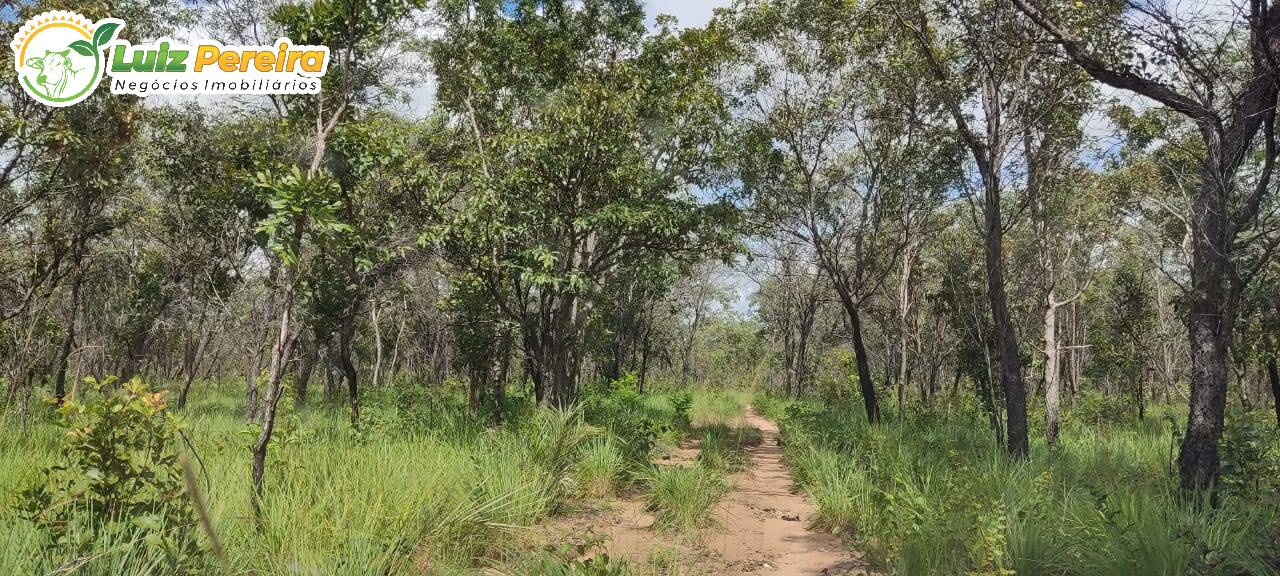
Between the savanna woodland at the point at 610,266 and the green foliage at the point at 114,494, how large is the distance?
0.9 inches

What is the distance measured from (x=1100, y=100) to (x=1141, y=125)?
Result: 9.47ft

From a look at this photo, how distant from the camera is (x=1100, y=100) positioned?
9.52m

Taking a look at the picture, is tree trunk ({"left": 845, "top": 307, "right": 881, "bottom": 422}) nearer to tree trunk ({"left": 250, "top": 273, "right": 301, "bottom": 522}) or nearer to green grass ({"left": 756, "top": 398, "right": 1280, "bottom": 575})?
green grass ({"left": 756, "top": 398, "right": 1280, "bottom": 575})

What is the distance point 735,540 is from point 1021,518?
2.30 m

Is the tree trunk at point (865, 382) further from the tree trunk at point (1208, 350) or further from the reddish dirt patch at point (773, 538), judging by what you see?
the tree trunk at point (1208, 350)

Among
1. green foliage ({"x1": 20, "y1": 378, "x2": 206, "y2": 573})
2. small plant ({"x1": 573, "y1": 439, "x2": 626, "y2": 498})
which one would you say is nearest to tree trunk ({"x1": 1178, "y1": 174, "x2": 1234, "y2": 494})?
small plant ({"x1": 573, "y1": 439, "x2": 626, "y2": 498})

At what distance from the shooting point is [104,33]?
8.33 meters

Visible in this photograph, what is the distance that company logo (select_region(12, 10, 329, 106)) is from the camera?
7293 millimetres

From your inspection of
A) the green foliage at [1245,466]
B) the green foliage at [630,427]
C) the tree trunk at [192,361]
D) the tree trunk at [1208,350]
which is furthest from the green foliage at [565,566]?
the tree trunk at [192,361]

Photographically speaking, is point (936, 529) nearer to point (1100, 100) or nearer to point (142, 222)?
point (1100, 100)

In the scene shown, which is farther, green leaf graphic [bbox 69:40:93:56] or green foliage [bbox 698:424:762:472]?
green foliage [bbox 698:424:762:472]

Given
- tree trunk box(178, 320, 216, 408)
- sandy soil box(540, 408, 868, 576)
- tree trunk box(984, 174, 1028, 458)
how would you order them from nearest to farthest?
1. sandy soil box(540, 408, 868, 576)
2. tree trunk box(984, 174, 1028, 458)
3. tree trunk box(178, 320, 216, 408)

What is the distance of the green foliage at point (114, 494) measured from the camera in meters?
3.24

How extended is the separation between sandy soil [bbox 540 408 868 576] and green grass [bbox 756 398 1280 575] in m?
0.28
